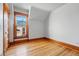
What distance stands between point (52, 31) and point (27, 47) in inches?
17.7

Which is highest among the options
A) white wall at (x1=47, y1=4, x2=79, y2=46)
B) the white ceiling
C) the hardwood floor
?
the white ceiling

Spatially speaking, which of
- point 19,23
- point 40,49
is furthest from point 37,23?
point 40,49

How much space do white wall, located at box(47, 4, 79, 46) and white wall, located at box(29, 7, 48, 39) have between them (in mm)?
108

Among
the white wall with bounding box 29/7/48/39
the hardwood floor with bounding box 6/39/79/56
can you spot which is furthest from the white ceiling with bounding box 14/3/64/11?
the hardwood floor with bounding box 6/39/79/56

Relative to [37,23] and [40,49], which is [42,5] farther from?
[40,49]

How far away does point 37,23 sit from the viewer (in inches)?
49.3

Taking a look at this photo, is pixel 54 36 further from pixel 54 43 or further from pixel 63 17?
pixel 63 17

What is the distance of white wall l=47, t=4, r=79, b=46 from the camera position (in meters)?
1.15

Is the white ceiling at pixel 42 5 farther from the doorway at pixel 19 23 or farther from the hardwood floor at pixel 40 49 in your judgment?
the hardwood floor at pixel 40 49

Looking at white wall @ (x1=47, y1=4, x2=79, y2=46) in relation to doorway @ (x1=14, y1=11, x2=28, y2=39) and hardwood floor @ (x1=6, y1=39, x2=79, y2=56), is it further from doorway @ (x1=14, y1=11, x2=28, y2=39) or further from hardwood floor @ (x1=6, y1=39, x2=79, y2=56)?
doorway @ (x1=14, y1=11, x2=28, y2=39)

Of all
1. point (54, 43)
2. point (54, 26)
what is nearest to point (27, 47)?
point (54, 43)

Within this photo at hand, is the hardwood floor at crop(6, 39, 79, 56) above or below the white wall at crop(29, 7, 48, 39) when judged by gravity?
below

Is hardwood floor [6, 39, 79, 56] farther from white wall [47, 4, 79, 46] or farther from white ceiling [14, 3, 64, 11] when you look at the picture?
white ceiling [14, 3, 64, 11]

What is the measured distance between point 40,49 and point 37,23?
40cm
